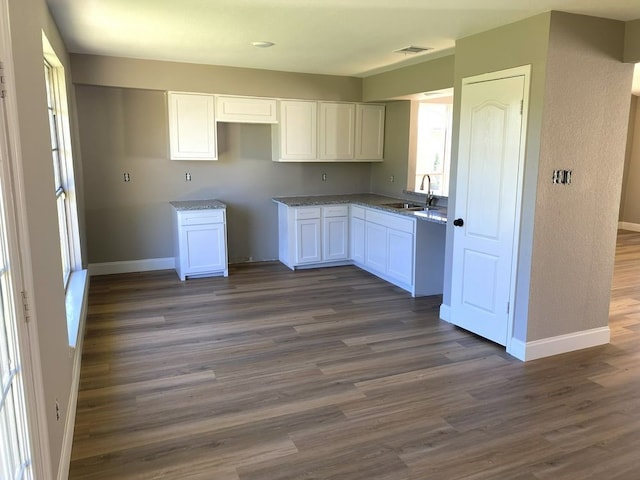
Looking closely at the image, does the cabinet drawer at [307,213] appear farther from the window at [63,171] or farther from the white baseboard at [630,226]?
the white baseboard at [630,226]

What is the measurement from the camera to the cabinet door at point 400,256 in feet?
17.0

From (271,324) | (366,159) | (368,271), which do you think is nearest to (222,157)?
(366,159)

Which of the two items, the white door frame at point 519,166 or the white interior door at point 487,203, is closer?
the white door frame at point 519,166

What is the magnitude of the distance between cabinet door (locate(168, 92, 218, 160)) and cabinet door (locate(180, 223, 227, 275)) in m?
0.85

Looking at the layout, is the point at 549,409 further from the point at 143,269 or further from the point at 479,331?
the point at 143,269

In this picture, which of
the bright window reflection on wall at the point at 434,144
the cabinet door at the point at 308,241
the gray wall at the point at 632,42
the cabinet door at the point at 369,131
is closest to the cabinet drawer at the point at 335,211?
the cabinet door at the point at 308,241

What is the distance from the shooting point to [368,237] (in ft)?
19.5

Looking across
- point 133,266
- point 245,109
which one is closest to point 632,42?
point 245,109

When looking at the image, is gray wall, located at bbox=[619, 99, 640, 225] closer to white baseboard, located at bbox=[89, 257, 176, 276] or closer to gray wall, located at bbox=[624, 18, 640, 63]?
gray wall, located at bbox=[624, 18, 640, 63]

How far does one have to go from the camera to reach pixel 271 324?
4.34 metres

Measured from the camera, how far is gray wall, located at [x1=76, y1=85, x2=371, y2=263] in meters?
5.65

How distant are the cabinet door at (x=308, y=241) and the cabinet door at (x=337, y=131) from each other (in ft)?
2.99

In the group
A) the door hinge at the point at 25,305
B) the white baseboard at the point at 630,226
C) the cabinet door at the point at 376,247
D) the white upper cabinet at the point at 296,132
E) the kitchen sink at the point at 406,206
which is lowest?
the white baseboard at the point at 630,226

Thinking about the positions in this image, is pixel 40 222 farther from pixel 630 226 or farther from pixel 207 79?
pixel 630 226
